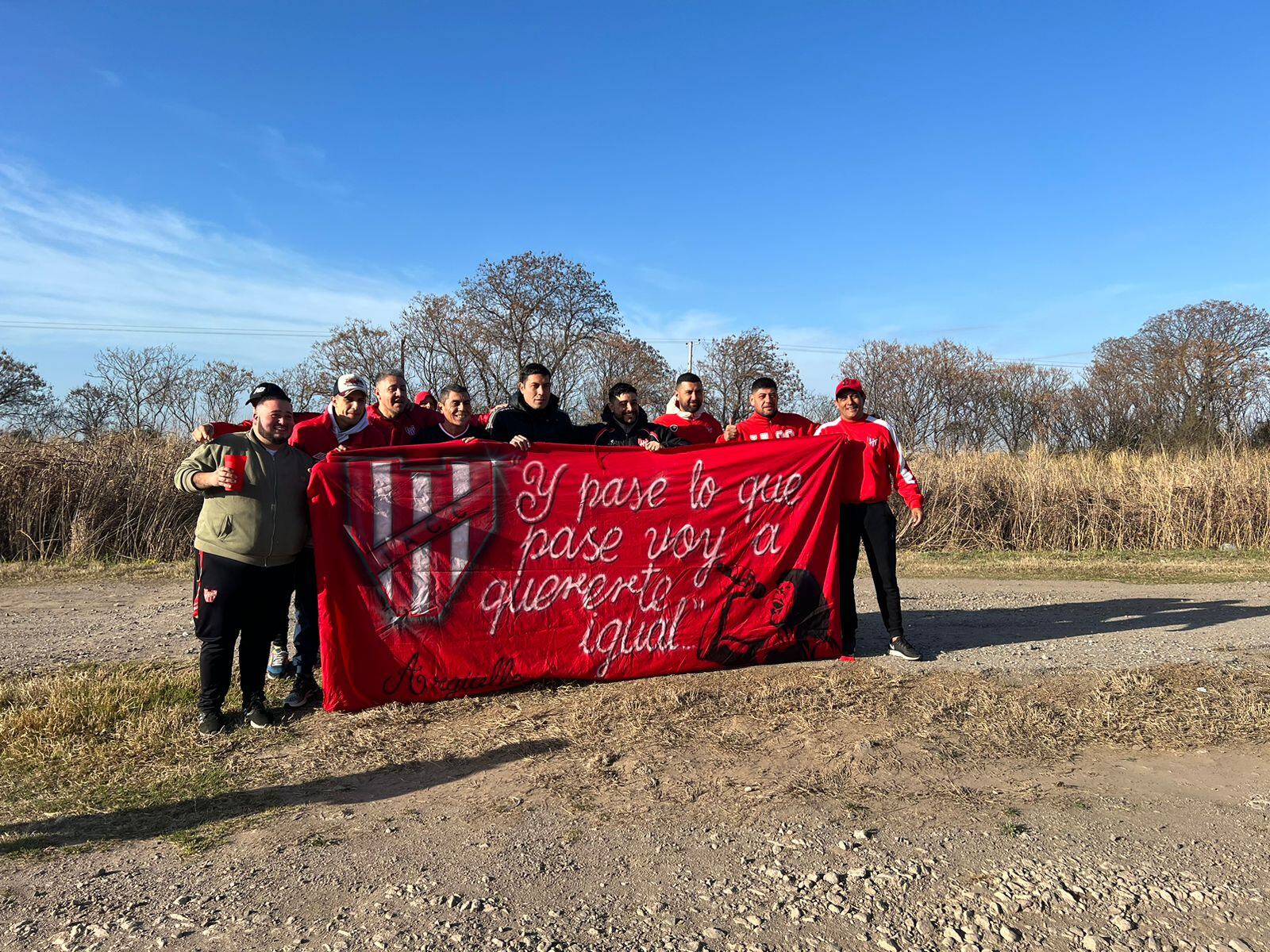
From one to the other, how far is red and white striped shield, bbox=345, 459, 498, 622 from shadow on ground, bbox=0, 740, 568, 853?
1.29 meters

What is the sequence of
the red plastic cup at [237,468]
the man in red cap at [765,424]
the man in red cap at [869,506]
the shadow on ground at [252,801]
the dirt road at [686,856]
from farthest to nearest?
the man in red cap at [765,424] → the man in red cap at [869,506] → the red plastic cup at [237,468] → the shadow on ground at [252,801] → the dirt road at [686,856]

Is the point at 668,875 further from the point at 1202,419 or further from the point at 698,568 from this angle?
the point at 1202,419

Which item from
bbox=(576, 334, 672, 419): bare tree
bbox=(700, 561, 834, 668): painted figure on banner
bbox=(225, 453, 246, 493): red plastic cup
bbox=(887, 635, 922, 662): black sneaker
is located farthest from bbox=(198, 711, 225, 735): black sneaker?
bbox=(576, 334, 672, 419): bare tree

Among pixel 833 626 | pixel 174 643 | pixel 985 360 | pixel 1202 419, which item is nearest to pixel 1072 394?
pixel 985 360

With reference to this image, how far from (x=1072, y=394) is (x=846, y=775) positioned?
114ft

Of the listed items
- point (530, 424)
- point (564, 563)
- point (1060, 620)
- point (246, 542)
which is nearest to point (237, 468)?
point (246, 542)

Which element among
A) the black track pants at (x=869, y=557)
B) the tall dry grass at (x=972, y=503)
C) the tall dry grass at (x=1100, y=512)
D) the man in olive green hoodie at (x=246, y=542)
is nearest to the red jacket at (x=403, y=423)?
the man in olive green hoodie at (x=246, y=542)

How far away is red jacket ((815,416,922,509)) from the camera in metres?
6.51

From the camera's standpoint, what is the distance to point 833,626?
6.41m

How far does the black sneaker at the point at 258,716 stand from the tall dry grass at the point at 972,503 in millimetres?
9711

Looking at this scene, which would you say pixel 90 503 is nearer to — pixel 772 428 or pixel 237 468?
pixel 237 468

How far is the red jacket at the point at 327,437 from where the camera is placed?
5.64 m

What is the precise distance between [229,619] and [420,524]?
48.1 inches

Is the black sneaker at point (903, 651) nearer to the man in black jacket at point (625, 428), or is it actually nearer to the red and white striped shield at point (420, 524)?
the man in black jacket at point (625, 428)
